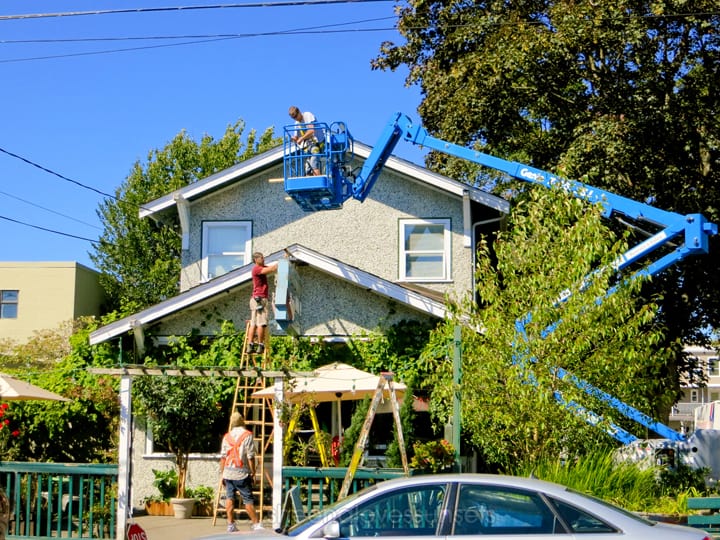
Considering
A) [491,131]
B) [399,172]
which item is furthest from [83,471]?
[491,131]

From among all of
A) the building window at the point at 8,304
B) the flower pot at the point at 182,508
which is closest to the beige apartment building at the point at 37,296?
the building window at the point at 8,304

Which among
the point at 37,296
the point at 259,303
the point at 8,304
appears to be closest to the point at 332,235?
the point at 259,303

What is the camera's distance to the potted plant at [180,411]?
1648 centimetres

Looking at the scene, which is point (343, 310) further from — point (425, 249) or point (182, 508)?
point (182, 508)

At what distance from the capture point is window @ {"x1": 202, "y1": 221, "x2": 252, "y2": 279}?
21.1 metres

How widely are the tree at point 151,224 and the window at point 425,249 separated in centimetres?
2261

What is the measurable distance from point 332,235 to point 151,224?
22.7m

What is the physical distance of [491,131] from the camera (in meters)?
23.8

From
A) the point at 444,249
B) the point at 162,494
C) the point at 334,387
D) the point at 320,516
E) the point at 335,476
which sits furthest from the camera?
the point at 444,249

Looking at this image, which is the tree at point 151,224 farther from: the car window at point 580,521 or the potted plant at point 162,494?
the car window at point 580,521

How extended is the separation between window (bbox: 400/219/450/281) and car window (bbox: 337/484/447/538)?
41.3ft

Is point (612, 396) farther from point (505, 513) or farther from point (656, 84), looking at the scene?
point (656, 84)

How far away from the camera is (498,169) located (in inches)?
742

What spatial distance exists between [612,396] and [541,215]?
2.85m
